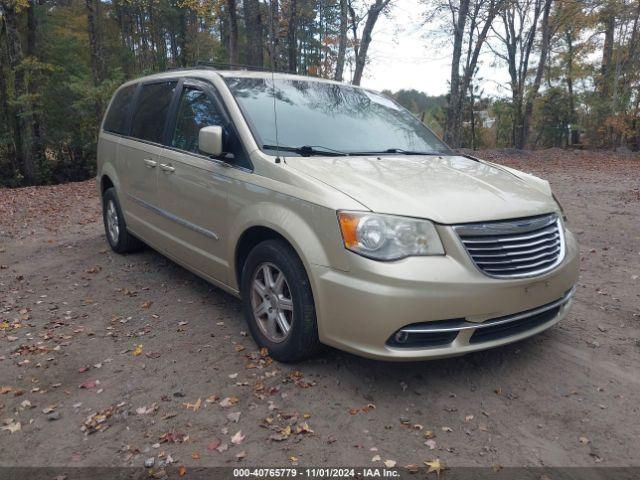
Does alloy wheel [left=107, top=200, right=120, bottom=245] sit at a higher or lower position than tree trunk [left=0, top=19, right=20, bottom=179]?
lower

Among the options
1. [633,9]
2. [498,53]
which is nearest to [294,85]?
[633,9]

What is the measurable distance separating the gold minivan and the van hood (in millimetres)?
12

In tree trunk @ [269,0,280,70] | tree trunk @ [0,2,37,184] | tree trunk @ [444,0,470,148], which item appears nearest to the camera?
tree trunk @ [269,0,280,70]

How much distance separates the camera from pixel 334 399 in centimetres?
314

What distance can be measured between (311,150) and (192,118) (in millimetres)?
1297

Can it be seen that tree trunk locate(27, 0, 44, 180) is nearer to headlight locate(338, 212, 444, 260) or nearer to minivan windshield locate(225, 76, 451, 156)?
minivan windshield locate(225, 76, 451, 156)

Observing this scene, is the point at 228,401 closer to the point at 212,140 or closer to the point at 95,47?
the point at 212,140

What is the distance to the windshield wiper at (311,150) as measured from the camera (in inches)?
146

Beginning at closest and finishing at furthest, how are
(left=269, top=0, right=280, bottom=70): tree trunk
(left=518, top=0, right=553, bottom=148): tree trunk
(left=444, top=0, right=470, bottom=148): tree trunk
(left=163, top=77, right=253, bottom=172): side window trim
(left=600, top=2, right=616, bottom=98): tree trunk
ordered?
1. (left=163, top=77, right=253, bottom=172): side window trim
2. (left=269, top=0, right=280, bottom=70): tree trunk
3. (left=444, top=0, right=470, bottom=148): tree trunk
4. (left=518, top=0, right=553, bottom=148): tree trunk
5. (left=600, top=2, right=616, bottom=98): tree trunk

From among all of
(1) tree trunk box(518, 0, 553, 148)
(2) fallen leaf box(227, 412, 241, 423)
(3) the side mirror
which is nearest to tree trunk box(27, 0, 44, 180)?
(3) the side mirror

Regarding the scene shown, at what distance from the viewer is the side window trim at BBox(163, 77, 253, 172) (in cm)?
378

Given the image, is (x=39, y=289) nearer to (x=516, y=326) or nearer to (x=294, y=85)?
(x=294, y=85)

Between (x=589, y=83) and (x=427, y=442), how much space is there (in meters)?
31.6

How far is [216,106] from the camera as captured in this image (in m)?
4.13
